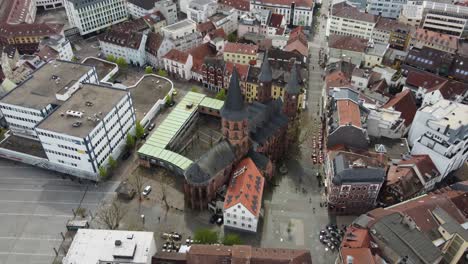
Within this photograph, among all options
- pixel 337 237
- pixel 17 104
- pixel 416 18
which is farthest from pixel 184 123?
pixel 416 18

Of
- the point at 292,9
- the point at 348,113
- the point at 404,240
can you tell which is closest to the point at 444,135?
the point at 348,113

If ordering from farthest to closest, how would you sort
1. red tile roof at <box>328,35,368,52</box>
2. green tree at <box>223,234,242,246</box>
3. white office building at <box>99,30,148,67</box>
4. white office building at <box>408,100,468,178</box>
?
white office building at <box>99,30,148,67</box> < red tile roof at <box>328,35,368,52</box> < white office building at <box>408,100,468,178</box> < green tree at <box>223,234,242,246</box>

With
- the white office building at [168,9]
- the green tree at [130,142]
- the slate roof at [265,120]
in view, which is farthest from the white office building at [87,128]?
the white office building at [168,9]

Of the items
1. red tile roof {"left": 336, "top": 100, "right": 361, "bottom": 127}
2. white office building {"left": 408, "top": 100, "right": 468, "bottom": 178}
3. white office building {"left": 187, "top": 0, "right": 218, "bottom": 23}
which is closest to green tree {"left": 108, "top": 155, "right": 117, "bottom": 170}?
red tile roof {"left": 336, "top": 100, "right": 361, "bottom": 127}

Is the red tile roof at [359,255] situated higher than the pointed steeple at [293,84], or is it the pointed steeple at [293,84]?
the pointed steeple at [293,84]

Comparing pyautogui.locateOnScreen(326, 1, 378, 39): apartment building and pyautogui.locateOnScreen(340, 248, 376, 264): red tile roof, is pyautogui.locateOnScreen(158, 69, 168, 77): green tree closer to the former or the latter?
pyautogui.locateOnScreen(326, 1, 378, 39): apartment building

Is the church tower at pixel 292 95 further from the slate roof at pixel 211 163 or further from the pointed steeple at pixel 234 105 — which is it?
the slate roof at pixel 211 163
